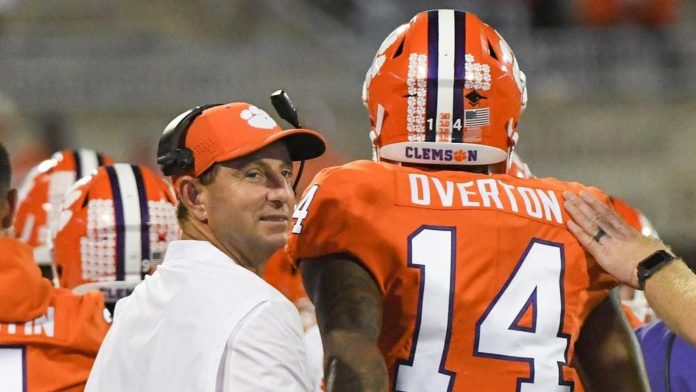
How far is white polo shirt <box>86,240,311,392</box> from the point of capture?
2279 mm

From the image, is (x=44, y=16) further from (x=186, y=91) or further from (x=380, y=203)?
(x=380, y=203)

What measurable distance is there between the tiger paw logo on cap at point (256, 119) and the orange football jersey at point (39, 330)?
905mm

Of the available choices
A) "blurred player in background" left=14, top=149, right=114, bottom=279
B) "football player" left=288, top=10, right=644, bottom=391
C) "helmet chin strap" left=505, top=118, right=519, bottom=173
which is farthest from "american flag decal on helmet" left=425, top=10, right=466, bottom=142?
"blurred player in background" left=14, top=149, right=114, bottom=279

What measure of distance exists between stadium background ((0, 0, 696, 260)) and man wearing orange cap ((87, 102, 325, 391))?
7.15 m

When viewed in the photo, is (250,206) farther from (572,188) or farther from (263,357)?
(572,188)

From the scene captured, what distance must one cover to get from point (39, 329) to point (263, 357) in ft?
3.98

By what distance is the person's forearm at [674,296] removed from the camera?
2881 millimetres

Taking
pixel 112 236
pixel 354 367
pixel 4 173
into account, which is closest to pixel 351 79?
pixel 112 236

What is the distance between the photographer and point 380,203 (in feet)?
9.11

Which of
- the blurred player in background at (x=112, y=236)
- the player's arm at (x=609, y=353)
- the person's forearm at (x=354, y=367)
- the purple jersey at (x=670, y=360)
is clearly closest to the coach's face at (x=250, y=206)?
the person's forearm at (x=354, y=367)

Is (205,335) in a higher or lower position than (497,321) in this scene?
higher

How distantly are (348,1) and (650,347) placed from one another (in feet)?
24.7

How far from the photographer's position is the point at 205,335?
2.31m

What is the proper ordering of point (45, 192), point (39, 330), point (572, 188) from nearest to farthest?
1. point (572, 188)
2. point (39, 330)
3. point (45, 192)
